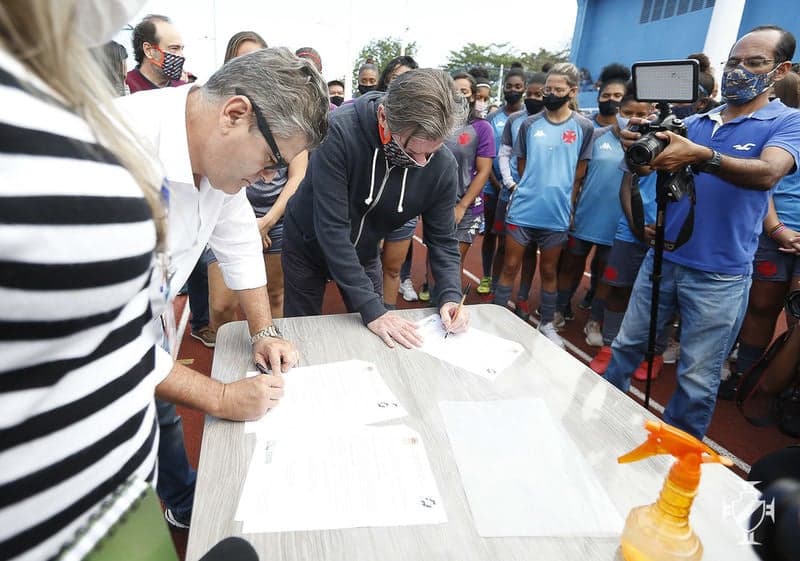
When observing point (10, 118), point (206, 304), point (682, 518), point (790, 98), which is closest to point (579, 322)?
point (790, 98)

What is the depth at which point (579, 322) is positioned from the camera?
4.07m

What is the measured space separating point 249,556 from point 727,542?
77 cm

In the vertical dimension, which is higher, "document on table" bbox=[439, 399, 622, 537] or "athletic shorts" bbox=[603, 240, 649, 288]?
"document on table" bbox=[439, 399, 622, 537]

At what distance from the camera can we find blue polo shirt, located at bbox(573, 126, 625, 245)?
3.30m

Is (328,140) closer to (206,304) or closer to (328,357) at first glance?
(328,357)

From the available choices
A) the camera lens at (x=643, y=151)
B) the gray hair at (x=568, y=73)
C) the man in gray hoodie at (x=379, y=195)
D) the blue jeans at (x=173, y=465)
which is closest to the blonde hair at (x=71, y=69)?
the man in gray hoodie at (x=379, y=195)

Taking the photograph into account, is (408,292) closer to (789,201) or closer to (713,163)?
(789,201)

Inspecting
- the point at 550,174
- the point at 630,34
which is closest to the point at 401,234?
the point at 550,174

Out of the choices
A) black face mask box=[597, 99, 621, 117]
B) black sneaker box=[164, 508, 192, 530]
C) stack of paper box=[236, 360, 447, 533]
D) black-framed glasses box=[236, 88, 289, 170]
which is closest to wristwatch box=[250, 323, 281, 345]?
stack of paper box=[236, 360, 447, 533]

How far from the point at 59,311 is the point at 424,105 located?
1311 millimetres

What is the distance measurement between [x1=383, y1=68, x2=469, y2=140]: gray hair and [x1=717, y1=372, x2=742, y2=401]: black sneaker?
2543 mm

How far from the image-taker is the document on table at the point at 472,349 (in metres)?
1.35

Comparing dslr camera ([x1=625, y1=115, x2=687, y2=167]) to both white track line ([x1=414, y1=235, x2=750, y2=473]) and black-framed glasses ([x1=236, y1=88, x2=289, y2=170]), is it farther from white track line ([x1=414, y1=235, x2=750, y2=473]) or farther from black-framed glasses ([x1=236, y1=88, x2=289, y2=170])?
white track line ([x1=414, y1=235, x2=750, y2=473])

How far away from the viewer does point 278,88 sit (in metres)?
1.05
